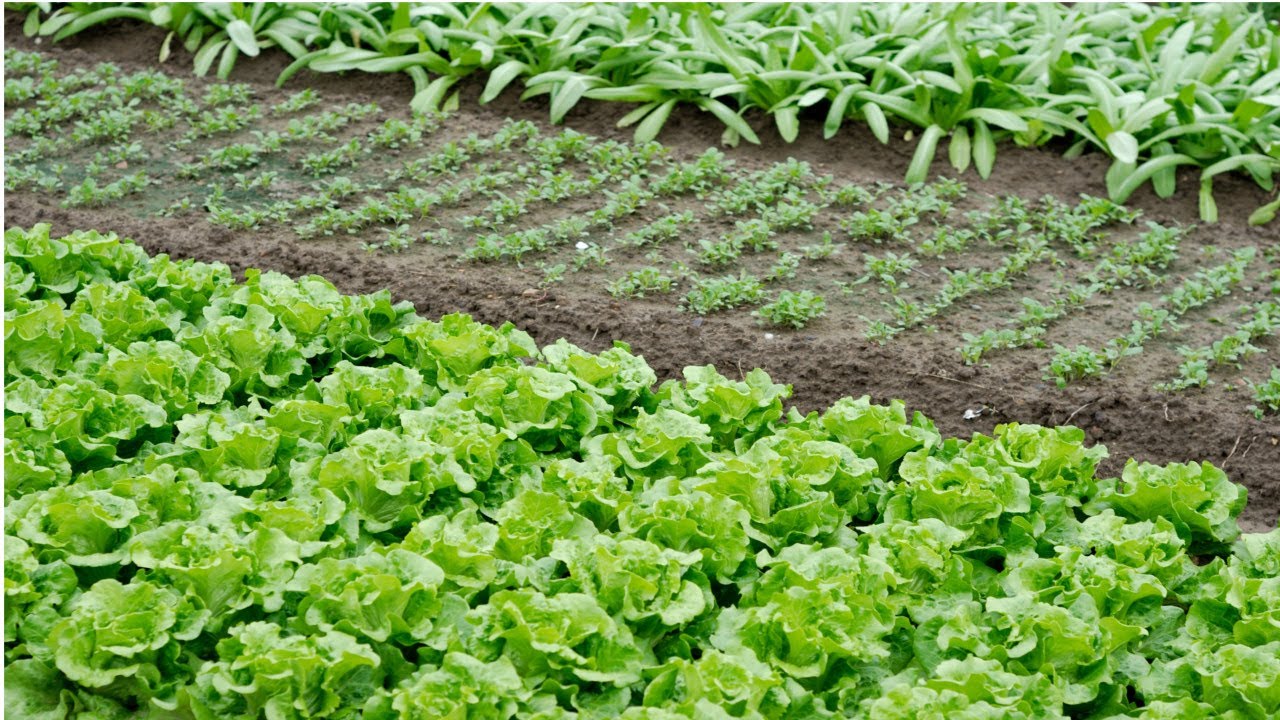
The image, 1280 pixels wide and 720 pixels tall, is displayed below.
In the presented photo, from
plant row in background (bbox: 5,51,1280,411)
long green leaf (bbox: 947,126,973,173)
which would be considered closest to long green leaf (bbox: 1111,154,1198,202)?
plant row in background (bbox: 5,51,1280,411)

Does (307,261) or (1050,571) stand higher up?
(1050,571)

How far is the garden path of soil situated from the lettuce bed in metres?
1.07

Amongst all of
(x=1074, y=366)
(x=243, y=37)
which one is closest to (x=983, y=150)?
(x=1074, y=366)

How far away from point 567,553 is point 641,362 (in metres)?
1.00

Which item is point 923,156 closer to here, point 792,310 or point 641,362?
point 792,310

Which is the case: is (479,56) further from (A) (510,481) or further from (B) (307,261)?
(A) (510,481)

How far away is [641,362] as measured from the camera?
3645 millimetres

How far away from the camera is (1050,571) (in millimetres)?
2775

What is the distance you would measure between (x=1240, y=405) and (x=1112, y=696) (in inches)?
92.2

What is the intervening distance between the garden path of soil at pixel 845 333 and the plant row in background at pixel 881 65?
131 mm

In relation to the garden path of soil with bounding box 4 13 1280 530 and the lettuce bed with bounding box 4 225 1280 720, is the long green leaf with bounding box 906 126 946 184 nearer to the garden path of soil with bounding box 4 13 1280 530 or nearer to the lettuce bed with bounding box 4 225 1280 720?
the garden path of soil with bounding box 4 13 1280 530

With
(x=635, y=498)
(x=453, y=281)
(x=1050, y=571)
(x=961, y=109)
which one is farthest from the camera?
(x=961, y=109)

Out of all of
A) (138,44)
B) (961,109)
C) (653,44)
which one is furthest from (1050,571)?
(138,44)

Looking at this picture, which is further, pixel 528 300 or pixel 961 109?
pixel 961 109
